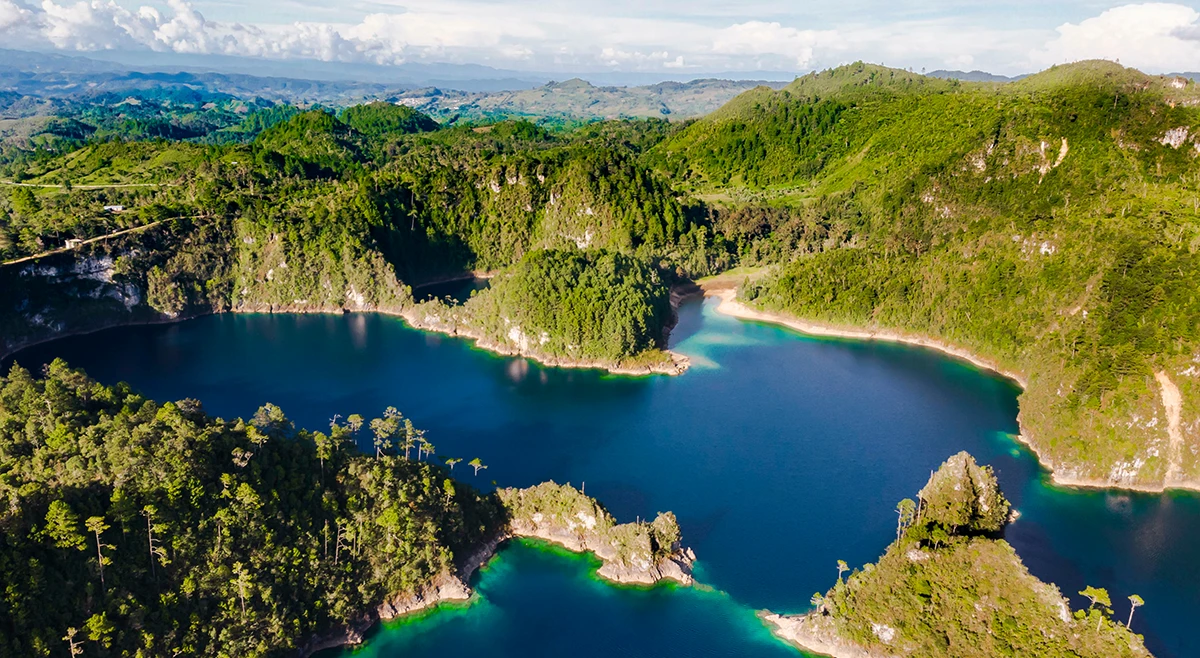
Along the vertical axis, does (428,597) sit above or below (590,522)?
below

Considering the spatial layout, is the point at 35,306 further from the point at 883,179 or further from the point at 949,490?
the point at 883,179

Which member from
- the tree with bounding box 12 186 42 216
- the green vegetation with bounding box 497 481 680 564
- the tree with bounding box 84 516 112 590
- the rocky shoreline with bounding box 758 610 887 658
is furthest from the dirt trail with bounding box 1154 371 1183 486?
the tree with bounding box 12 186 42 216

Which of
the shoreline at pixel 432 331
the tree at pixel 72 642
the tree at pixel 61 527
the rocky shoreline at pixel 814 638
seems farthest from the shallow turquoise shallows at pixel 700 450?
the tree at pixel 61 527

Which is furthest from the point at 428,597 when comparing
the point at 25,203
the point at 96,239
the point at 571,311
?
the point at 25,203

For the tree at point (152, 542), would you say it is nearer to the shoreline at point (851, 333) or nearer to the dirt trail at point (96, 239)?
the dirt trail at point (96, 239)

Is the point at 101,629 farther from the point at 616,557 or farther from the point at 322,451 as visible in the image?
the point at 616,557

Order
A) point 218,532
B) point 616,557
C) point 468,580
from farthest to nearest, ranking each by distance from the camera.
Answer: point 616,557 < point 468,580 < point 218,532
